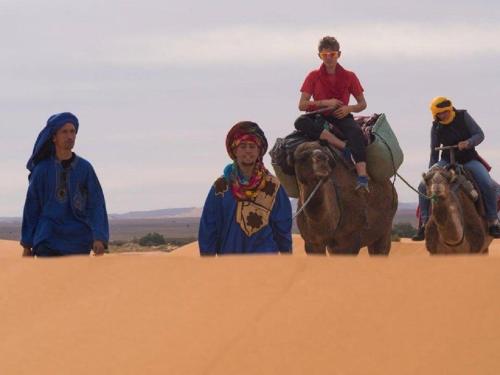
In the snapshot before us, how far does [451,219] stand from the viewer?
1253 cm

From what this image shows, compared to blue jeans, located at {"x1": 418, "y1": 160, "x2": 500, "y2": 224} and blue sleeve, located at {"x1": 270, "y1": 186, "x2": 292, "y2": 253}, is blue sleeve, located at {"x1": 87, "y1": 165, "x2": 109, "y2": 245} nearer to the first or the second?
blue sleeve, located at {"x1": 270, "y1": 186, "x2": 292, "y2": 253}

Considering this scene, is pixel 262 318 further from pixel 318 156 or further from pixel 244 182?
pixel 318 156

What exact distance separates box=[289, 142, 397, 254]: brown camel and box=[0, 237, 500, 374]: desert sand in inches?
208

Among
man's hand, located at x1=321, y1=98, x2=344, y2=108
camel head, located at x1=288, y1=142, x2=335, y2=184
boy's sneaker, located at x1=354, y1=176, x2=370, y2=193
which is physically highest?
man's hand, located at x1=321, y1=98, x2=344, y2=108

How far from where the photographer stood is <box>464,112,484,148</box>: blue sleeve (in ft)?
41.2

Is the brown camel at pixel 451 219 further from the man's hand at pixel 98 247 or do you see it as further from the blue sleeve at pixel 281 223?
the man's hand at pixel 98 247

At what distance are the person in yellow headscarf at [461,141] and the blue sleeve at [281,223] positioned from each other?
15.7 ft

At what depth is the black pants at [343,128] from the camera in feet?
38.7

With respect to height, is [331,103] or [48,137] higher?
[331,103]

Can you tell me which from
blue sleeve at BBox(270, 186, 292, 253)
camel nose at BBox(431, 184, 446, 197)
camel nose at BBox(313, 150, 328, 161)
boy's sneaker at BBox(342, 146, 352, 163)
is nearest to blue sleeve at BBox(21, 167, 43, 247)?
blue sleeve at BBox(270, 186, 292, 253)

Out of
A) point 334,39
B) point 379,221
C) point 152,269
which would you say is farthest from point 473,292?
point 379,221

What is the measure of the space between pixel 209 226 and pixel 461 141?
206 inches

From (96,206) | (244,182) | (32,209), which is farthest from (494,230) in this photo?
(32,209)

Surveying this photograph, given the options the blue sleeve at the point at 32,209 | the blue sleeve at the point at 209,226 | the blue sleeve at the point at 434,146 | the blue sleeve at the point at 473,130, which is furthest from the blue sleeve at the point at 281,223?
the blue sleeve at the point at 434,146
